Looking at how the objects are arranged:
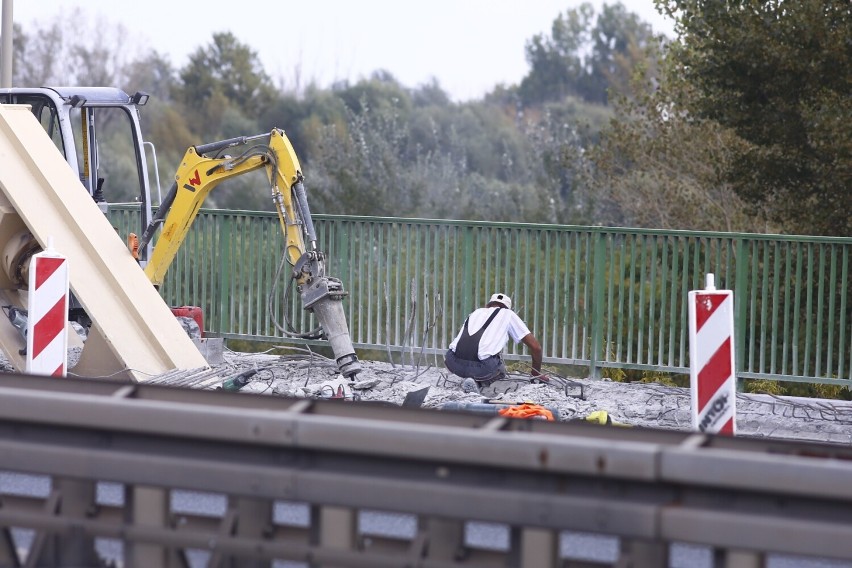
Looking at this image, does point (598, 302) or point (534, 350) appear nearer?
point (534, 350)

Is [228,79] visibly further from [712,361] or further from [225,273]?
[712,361]

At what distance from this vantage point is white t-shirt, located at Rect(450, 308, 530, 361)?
39.2 feet

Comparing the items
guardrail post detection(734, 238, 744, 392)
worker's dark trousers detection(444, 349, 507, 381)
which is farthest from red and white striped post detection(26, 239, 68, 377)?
guardrail post detection(734, 238, 744, 392)

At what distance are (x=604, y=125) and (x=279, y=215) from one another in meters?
16.4

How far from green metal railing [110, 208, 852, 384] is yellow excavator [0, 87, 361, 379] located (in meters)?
0.85

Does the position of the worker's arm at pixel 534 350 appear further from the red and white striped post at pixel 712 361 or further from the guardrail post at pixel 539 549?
the guardrail post at pixel 539 549

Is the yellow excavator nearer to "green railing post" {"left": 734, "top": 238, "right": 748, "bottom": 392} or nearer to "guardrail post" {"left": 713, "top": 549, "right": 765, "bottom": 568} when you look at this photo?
"green railing post" {"left": 734, "top": 238, "right": 748, "bottom": 392}

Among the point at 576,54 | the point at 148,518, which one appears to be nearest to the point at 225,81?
the point at 576,54

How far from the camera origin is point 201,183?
13133mm

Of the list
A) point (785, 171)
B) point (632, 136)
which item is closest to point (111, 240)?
point (785, 171)

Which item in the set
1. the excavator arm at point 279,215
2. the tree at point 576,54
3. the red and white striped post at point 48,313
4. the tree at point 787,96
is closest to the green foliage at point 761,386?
the tree at point 787,96

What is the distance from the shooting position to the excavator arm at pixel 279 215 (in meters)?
12.5

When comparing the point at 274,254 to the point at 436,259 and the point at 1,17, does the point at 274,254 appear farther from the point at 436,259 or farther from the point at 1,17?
the point at 1,17

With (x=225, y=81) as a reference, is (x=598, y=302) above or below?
below
